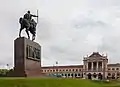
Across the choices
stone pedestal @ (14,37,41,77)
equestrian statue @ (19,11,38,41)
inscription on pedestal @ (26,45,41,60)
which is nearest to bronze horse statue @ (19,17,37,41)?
equestrian statue @ (19,11,38,41)

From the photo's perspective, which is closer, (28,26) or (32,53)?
(28,26)

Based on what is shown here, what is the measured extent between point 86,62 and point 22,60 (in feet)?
293

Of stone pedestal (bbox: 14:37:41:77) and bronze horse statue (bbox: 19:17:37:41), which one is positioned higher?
bronze horse statue (bbox: 19:17:37:41)

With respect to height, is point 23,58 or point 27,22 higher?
point 27,22

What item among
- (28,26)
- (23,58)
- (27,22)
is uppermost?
(27,22)

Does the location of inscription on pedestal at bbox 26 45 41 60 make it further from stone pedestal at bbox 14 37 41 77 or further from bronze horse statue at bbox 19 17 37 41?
bronze horse statue at bbox 19 17 37 41

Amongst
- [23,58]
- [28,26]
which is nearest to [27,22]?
[28,26]

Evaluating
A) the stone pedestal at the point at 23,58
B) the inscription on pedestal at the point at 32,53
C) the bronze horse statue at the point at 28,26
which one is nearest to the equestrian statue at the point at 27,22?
the bronze horse statue at the point at 28,26

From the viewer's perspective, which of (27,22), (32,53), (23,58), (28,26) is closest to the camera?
(23,58)

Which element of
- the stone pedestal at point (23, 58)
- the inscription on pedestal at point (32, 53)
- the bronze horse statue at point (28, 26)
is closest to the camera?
the stone pedestal at point (23, 58)

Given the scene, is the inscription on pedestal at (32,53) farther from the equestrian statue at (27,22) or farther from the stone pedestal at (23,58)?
the equestrian statue at (27,22)

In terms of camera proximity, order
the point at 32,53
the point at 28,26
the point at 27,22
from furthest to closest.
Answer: the point at 32,53
the point at 28,26
the point at 27,22

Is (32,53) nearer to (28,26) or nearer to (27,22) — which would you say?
(28,26)

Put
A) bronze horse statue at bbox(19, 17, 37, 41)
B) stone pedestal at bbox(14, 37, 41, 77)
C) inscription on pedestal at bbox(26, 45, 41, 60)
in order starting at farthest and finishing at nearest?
bronze horse statue at bbox(19, 17, 37, 41)
inscription on pedestal at bbox(26, 45, 41, 60)
stone pedestal at bbox(14, 37, 41, 77)
